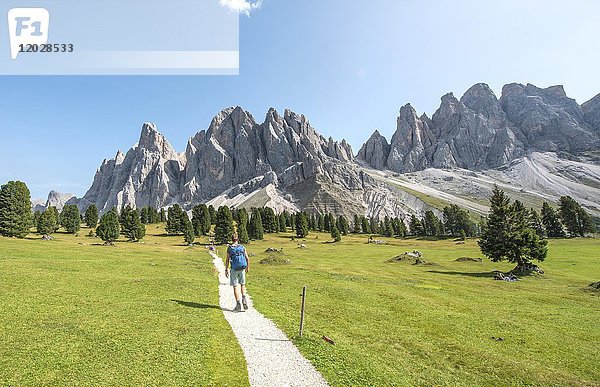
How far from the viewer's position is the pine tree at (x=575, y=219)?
465ft

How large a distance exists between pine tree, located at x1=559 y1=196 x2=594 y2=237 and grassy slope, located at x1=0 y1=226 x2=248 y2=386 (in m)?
171

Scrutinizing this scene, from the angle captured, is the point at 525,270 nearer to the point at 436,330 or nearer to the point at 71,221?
the point at 436,330

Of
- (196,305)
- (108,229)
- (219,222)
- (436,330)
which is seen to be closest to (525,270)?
(436,330)

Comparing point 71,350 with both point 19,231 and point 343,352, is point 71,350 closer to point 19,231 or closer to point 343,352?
point 343,352

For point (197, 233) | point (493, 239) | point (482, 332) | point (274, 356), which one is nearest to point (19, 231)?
point (197, 233)

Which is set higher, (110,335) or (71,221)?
(71,221)

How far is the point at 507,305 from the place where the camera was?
32094 millimetres

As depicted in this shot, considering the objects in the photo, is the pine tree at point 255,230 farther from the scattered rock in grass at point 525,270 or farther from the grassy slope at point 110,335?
the grassy slope at point 110,335

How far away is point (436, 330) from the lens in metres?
21.7

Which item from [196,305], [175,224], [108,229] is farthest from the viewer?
[175,224]

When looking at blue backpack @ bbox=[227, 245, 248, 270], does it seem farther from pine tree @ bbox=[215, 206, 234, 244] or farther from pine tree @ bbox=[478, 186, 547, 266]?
pine tree @ bbox=[215, 206, 234, 244]

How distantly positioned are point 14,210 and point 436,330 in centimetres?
9860

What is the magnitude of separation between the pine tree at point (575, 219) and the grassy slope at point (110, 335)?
562 feet

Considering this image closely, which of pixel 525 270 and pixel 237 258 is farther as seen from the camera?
pixel 525 270
